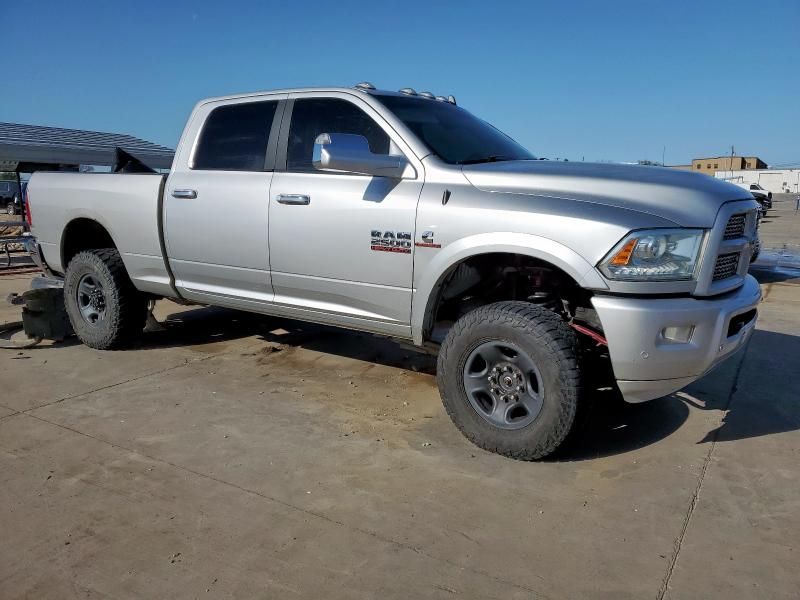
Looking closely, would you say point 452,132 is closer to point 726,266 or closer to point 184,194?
point 726,266

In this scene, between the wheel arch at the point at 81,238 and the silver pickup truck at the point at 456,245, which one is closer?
the silver pickup truck at the point at 456,245

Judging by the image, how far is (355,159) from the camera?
12.2 ft

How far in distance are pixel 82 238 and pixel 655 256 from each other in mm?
4999

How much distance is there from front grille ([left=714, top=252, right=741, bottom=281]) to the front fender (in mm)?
649

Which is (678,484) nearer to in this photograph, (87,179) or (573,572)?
(573,572)

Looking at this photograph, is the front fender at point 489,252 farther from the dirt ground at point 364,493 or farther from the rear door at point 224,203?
the rear door at point 224,203

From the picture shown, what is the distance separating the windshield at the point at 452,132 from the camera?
4.11 metres

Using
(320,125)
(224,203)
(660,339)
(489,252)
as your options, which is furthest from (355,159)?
(660,339)

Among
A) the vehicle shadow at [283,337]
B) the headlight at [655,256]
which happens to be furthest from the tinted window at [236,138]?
the headlight at [655,256]

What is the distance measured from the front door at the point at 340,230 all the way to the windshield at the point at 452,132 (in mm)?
226

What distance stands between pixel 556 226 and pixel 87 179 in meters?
4.12

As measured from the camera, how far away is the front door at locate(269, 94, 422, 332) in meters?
3.84

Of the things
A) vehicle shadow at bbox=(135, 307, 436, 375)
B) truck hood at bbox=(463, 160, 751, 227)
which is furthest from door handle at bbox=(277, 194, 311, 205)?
vehicle shadow at bbox=(135, 307, 436, 375)

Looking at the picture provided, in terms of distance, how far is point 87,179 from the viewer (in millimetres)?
5488
